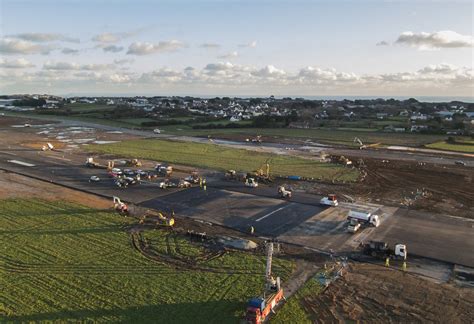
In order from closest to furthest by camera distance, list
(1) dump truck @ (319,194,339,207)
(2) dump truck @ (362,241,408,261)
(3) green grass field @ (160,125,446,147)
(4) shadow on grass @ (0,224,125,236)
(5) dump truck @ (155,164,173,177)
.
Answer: (2) dump truck @ (362,241,408,261)
(4) shadow on grass @ (0,224,125,236)
(1) dump truck @ (319,194,339,207)
(5) dump truck @ (155,164,173,177)
(3) green grass field @ (160,125,446,147)

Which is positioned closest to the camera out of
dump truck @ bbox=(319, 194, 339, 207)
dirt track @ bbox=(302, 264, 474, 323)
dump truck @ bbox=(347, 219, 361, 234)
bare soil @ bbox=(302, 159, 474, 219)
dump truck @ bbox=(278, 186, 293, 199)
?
dirt track @ bbox=(302, 264, 474, 323)

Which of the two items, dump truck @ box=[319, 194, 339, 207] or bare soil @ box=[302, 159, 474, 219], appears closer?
dump truck @ box=[319, 194, 339, 207]

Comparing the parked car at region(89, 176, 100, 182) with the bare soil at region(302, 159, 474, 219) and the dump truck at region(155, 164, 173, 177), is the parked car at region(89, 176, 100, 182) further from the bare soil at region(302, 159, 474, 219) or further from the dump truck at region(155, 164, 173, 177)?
the bare soil at region(302, 159, 474, 219)

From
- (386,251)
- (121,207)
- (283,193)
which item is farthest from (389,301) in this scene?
(121,207)

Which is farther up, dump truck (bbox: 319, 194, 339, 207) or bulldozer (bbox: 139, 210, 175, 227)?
dump truck (bbox: 319, 194, 339, 207)

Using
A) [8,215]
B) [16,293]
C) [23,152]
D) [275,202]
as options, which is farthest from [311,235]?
[23,152]

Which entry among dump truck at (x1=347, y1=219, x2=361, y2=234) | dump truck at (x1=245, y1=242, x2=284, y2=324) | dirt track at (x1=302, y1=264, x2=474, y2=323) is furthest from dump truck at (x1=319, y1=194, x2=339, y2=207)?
dump truck at (x1=245, y1=242, x2=284, y2=324)

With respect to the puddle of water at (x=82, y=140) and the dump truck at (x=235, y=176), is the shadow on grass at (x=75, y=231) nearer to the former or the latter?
Answer: the dump truck at (x=235, y=176)

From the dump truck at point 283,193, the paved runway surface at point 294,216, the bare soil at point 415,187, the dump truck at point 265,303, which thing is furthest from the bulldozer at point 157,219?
the bare soil at point 415,187
